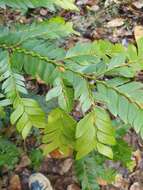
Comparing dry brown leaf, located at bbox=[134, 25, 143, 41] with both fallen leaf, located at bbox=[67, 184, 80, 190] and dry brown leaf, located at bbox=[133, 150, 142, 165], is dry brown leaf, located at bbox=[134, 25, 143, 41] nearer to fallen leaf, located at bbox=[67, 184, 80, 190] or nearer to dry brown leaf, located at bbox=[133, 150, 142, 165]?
dry brown leaf, located at bbox=[133, 150, 142, 165]

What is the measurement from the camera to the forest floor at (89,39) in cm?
251

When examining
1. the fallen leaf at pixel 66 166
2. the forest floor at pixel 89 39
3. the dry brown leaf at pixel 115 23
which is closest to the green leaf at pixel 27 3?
the forest floor at pixel 89 39

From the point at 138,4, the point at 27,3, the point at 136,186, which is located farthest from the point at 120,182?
the point at 138,4

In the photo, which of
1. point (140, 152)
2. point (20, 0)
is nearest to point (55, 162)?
point (140, 152)

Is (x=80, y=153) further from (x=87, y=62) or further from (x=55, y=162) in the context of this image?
(x=55, y=162)

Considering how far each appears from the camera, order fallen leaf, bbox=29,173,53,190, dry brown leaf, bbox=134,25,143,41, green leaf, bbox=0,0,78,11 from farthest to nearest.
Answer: dry brown leaf, bbox=134,25,143,41
fallen leaf, bbox=29,173,53,190
green leaf, bbox=0,0,78,11

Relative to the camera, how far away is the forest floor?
2514mm

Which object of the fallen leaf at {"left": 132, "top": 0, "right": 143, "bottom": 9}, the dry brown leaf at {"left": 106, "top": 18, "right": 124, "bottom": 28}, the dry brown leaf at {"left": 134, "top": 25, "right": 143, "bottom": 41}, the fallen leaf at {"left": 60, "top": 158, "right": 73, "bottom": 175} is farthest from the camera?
the fallen leaf at {"left": 132, "top": 0, "right": 143, "bottom": 9}

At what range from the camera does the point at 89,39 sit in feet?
10.8

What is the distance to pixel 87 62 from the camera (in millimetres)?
1057

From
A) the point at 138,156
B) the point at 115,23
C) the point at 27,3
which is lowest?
the point at 138,156

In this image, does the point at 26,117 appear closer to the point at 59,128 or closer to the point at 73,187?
the point at 59,128

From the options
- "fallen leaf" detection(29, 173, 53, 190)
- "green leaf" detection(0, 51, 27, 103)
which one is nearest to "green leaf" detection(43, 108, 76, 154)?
"green leaf" detection(0, 51, 27, 103)

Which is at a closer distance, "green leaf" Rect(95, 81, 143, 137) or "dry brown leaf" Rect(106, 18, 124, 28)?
"green leaf" Rect(95, 81, 143, 137)
